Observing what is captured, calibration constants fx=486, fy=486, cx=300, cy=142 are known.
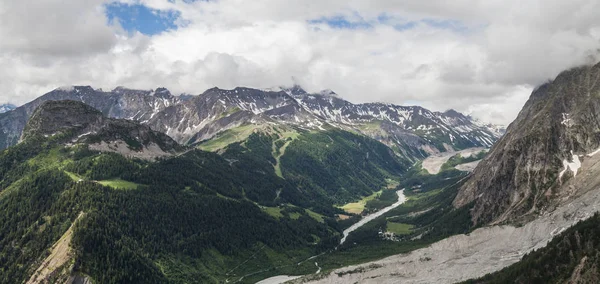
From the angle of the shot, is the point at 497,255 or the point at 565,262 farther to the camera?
the point at 497,255

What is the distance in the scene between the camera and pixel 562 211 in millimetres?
194125

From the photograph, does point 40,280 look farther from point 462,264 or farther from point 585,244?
point 585,244

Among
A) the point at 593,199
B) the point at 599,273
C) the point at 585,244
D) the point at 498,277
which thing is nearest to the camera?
the point at 599,273

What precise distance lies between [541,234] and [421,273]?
49.1 meters

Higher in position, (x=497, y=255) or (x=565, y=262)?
(x=565, y=262)

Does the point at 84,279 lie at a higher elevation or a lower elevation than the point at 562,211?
lower

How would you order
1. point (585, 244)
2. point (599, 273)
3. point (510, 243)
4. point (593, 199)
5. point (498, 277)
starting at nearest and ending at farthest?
point (599, 273)
point (585, 244)
point (498, 277)
point (593, 199)
point (510, 243)

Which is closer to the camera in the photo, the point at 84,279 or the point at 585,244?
the point at 585,244

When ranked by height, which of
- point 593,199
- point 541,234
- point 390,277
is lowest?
point 390,277

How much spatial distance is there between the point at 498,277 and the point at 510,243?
44.7 m

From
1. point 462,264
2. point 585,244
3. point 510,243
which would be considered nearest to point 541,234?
point 510,243

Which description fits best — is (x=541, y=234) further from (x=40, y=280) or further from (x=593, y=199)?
(x=40, y=280)

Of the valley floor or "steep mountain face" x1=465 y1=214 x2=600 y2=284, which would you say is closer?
"steep mountain face" x1=465 y1=214 x2=600 y2=284

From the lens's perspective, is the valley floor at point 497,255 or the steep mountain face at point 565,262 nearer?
the steep mountain face at point 565,262
